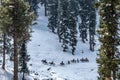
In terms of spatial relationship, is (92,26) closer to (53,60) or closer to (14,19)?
(53,60)

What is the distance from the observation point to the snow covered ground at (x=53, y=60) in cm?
5996

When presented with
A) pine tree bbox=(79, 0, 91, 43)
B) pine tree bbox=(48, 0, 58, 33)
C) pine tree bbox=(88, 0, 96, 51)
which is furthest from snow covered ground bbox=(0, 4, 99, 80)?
pine tree bbox=(79, 0, 91, 43)

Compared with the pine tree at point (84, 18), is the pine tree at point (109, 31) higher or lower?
higher

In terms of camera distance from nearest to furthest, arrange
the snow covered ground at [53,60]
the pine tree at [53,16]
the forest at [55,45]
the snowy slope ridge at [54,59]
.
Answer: the forest at [55,45]
the snow covered ground at [53,60]
the snowy slope ridge at [54,59]
the pine tree at [53,16]

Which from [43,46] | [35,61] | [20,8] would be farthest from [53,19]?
[20,8]

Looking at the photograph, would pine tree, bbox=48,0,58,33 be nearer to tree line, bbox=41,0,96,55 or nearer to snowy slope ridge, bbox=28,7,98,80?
tree line, bbox=41,0,96,55

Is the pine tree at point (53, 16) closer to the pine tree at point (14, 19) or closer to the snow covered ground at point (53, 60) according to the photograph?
the snow covered ground at point (53, 60)

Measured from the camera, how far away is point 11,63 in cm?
6128

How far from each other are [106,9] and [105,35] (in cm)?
191

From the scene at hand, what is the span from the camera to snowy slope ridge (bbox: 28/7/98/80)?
201 ft

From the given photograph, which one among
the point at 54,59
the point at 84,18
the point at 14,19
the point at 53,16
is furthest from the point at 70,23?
the point at 14,19

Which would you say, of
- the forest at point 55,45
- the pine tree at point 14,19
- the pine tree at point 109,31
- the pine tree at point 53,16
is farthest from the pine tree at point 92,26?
the pine tree at point 109,31

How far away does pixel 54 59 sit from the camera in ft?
238

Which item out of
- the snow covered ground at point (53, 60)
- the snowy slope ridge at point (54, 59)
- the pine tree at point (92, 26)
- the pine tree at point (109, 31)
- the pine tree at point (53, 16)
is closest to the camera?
the pine tree at point (109, 31)
